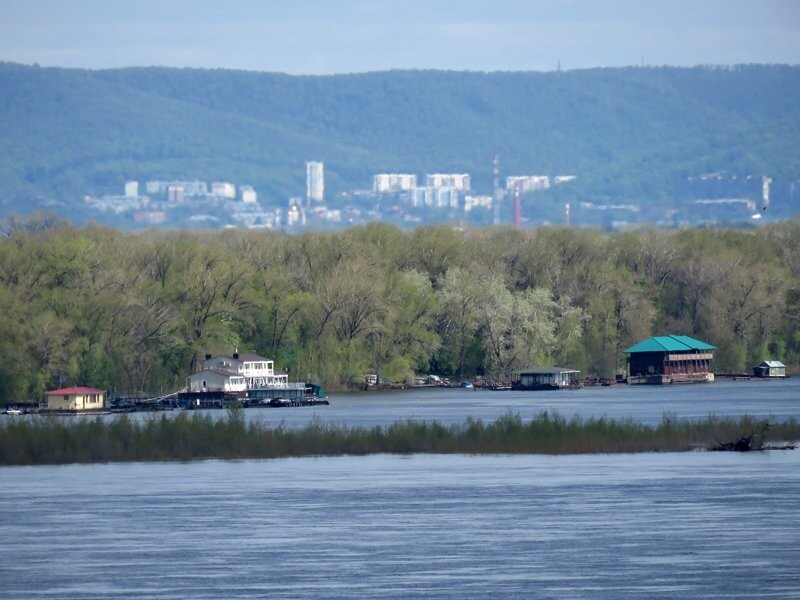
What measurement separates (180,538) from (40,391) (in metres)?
52.0

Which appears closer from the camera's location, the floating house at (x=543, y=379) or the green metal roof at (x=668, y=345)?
the floating house at (x=543, y=379)

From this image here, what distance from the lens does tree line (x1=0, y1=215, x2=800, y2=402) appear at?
9794cm

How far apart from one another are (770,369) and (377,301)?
25970mm

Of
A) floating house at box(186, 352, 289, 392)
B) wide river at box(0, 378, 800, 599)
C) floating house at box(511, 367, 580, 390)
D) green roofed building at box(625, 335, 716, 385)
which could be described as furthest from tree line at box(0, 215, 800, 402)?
wide river at box(0, 378, 800, 599)

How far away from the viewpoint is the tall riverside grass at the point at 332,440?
200ft

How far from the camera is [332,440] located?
63.0 metres

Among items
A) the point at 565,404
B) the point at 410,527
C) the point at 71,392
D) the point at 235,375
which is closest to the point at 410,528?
the point at 410,527

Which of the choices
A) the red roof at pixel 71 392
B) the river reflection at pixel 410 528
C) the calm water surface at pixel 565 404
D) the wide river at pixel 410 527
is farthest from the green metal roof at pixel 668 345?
the river reflection at pixel 410 528

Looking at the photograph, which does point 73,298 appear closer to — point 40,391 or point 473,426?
point 40,391

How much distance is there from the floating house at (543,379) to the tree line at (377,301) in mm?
4105

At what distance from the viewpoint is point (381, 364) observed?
4309 inches

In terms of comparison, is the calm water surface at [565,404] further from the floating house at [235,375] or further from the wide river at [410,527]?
the wide river at [410,527]

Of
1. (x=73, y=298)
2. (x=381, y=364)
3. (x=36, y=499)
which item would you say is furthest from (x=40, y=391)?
(x=36, y=499)

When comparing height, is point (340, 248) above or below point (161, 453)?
above
